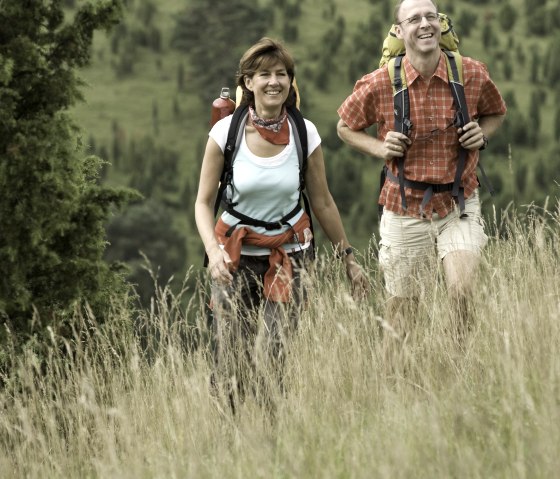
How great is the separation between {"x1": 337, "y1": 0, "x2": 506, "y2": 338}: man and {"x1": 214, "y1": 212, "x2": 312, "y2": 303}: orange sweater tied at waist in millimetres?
555

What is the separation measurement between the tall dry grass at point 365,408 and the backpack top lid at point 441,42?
108cm

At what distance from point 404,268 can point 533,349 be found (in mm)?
1573

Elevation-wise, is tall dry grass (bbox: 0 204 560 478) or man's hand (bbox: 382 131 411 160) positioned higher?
man's hand (bbox: 382 131 411 160)

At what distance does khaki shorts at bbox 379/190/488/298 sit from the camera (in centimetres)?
580

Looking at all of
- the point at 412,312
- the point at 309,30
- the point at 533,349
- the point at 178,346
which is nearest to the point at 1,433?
the point at 178,346

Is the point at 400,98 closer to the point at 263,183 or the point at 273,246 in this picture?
the point at 263,183

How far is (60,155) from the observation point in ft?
21.2

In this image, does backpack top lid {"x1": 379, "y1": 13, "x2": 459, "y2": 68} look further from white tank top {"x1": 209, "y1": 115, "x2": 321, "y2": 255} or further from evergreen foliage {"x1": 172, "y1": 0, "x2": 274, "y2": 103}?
evergreen foliage {"x1": 172, "y1": 0, "x2": 274, "y2": 103}

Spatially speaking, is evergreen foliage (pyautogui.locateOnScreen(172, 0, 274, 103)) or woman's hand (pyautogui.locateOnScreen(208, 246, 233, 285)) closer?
woman's hand (pyautogui.locateOnScreen(208, 246, 233, 285))

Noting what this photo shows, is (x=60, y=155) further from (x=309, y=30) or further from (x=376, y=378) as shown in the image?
(x=309, y=30)

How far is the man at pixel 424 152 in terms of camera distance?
19.0ft

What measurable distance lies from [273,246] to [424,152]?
97 cm

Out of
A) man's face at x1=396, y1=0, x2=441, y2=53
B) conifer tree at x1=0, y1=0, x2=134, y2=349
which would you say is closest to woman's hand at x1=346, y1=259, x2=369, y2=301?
man's face at x1=396, y1=0, x2=441, y2=53

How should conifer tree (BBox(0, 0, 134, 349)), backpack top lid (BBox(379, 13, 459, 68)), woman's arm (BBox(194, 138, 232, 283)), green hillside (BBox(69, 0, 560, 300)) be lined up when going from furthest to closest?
1. green hillside (BBox(69, 0, 560, 300))
2. conifer tree (BBox(0, 0, 134, 349))
3. backpack top lid (BBox(379, 13, 459, 68))
4. woman's arm (BBox(194, 138, 232, 283))
